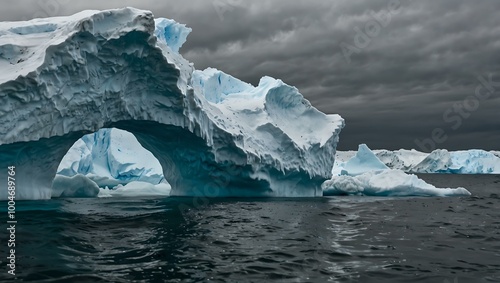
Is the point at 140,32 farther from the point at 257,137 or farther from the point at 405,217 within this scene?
the point at 405,217

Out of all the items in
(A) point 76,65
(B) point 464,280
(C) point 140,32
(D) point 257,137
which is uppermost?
(C) point 140,32

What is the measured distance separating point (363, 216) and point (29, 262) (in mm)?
9706

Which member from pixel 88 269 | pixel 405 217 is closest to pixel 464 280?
pixel 88 269

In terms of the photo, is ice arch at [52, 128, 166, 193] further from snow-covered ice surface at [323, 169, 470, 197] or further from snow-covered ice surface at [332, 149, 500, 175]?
snow-covered ice surface at [332, 149, 500, 175]

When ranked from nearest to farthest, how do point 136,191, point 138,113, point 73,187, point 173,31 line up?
point 138,113 → point 73,187 → point 136,191 → point 173,31

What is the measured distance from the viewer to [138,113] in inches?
611

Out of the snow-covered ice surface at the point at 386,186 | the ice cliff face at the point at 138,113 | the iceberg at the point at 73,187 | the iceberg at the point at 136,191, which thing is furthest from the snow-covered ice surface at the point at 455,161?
the iceberg at the point at 73,187

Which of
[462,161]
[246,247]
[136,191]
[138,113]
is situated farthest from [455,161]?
[246,247]

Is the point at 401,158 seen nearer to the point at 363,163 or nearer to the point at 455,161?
the point at 455,161

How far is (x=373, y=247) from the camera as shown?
8523 millimetres

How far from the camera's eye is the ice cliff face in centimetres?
1303

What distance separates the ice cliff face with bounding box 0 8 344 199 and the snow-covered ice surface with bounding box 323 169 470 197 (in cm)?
253

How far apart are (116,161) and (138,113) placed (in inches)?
492

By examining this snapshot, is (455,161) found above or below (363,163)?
above
